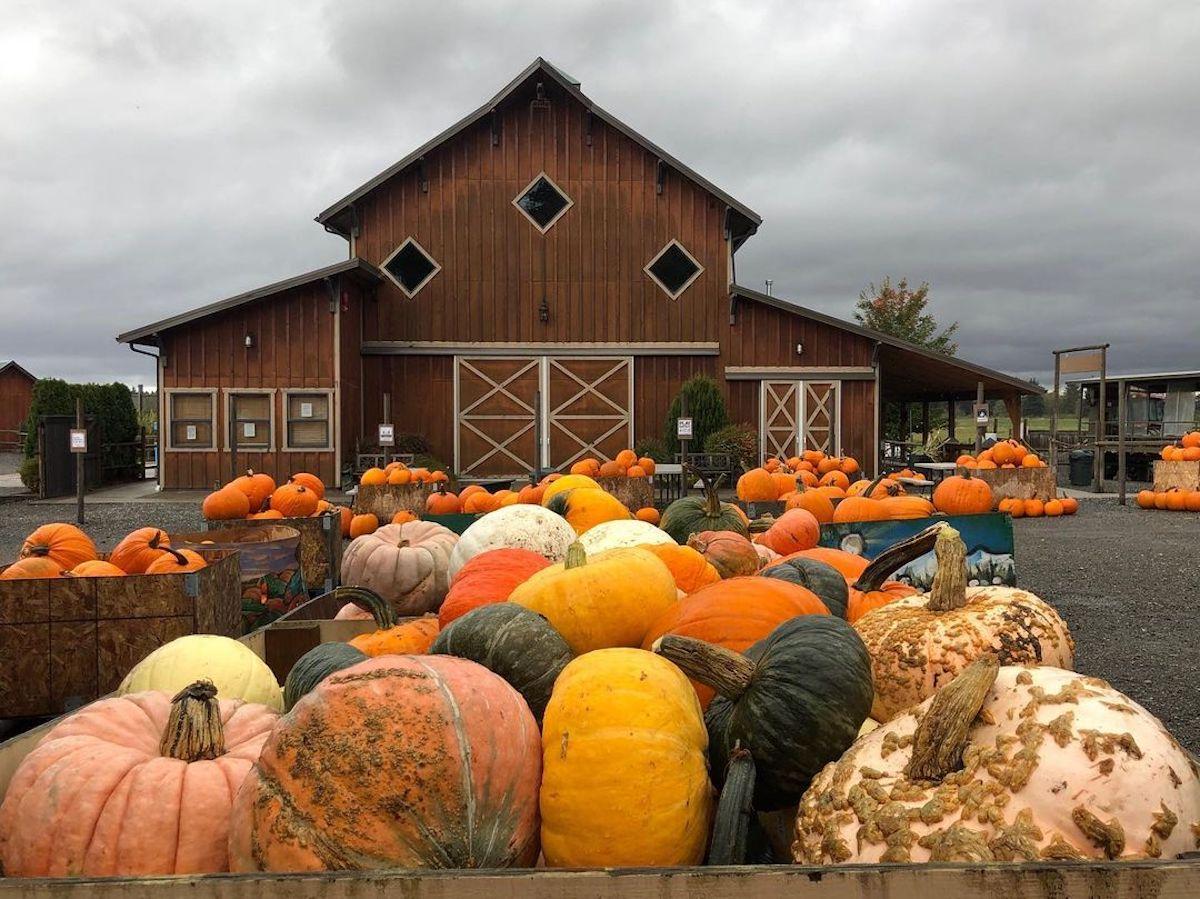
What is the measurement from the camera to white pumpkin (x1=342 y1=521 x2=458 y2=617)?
14.2 feet

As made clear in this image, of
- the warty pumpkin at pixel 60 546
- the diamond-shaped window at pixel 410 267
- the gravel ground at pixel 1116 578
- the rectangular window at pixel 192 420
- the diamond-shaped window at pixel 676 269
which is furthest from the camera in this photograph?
the diamond-shaped window at pixel 676 269

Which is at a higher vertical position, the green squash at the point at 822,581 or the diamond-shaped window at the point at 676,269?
the diamond-shaped window at the point at 676,269

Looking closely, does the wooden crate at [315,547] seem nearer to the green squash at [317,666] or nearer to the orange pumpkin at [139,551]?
the orange pumpkin at [139,551]

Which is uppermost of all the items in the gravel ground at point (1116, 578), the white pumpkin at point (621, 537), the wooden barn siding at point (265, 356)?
the wooden barn siding at point (265, 356)

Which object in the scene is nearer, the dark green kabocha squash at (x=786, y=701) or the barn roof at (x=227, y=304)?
the dark green kabocha squash at (x=786, y=701)

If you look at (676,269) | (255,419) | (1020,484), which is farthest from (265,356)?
(1020,484)

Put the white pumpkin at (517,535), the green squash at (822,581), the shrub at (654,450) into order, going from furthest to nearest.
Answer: the shrub at (654,450) → the white pumpkin at (517,535) → the green squash at (822,581)

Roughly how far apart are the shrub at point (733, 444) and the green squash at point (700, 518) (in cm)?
1224

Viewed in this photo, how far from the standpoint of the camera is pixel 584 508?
5.04 metres

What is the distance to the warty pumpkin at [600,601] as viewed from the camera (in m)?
2.44

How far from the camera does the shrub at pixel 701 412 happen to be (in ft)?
60.4

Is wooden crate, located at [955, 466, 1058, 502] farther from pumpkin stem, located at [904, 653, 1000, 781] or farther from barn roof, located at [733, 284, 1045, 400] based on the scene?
pumpkin stem, located at [904, 653, 1000, 781]

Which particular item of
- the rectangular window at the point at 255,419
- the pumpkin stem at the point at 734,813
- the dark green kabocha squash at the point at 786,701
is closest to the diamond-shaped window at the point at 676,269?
the rectangular window at the point at 255,419

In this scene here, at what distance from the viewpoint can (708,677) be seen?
73.4 inches
